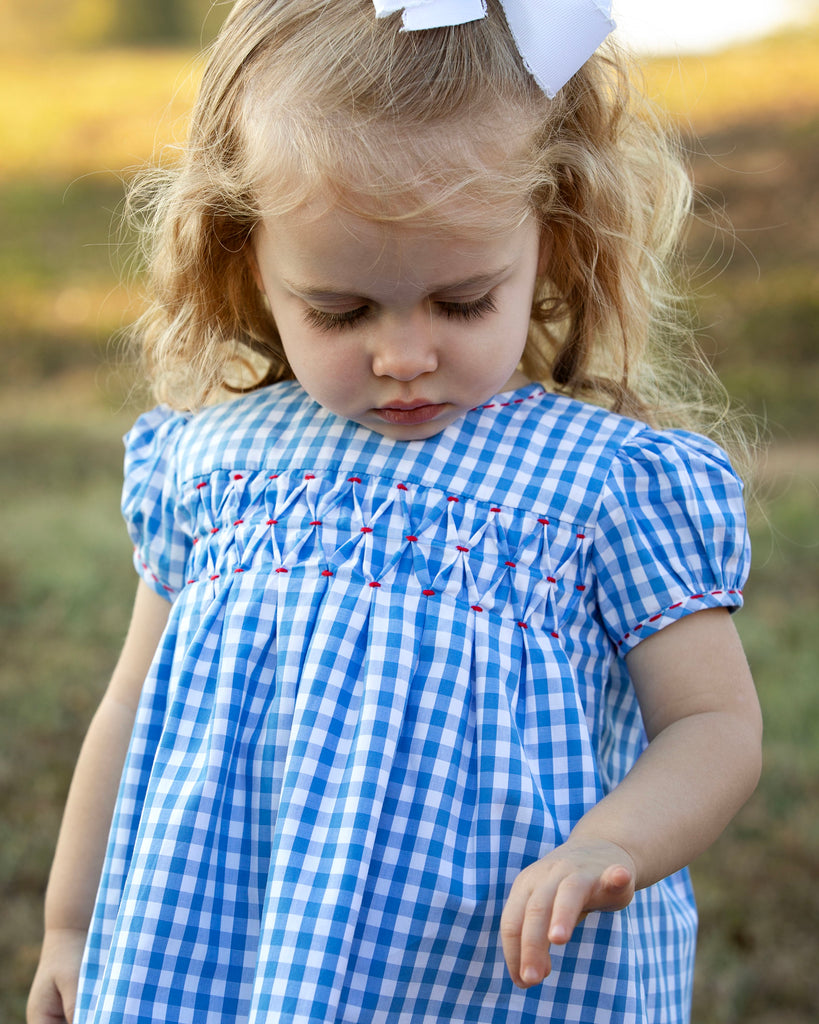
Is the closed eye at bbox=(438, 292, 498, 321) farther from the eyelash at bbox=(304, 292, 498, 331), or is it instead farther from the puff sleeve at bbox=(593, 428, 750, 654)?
the puff sleeve at bbox=(593, 428, 750, 654)

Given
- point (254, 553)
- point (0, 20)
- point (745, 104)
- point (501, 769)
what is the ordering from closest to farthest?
point (501, 769) → point (254, 553) → point (745, 104) → point (0, 20)

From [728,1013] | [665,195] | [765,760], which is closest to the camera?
[665,195]

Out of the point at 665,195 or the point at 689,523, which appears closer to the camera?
the point at 689,523

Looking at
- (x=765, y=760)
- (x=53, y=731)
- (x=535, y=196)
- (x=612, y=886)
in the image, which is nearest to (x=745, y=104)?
(x=765, y=760)

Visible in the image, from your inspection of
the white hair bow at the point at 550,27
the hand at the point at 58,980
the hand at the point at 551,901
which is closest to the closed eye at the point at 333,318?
the white hair bow at the point at 550,27

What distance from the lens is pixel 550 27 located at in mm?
1103

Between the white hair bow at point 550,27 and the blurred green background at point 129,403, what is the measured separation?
0.89ft

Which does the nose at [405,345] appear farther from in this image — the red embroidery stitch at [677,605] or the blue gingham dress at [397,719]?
the red embroidery stitch at [677,605]

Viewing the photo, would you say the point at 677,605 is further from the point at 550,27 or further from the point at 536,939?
the point at 550,27

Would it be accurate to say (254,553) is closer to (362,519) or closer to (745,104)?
(362,519)

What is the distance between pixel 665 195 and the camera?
55.6 inches

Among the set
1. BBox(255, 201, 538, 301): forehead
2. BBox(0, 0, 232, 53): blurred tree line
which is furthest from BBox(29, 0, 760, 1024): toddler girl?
BBox(0, 0, 232, 53): blurred tree line

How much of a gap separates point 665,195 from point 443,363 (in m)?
0.46

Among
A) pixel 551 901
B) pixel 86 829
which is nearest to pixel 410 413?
pixel 551 901
